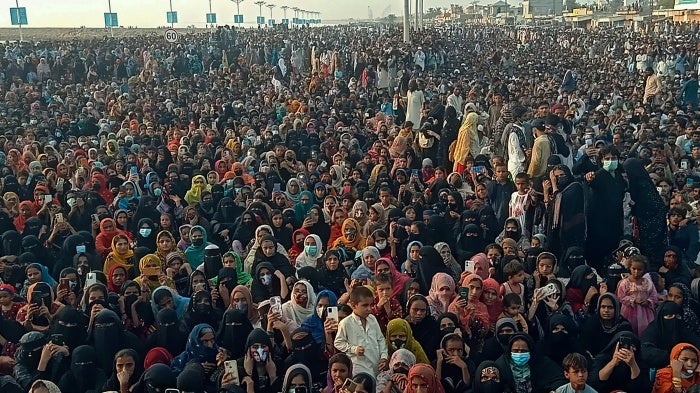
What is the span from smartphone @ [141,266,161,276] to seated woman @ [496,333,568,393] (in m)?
2.66

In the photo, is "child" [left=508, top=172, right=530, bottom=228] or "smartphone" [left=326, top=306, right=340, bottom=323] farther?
"child" [left=508, top=172, right=530, bottom=228]

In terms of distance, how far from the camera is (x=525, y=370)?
4113 millimetres

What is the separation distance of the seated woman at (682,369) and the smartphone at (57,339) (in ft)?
11.6

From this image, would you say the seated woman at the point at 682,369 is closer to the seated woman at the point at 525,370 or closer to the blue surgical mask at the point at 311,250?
the seated woman at the point at 525,370

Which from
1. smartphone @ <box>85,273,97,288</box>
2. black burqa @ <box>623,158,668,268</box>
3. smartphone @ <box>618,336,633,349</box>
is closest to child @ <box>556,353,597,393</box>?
smartphone @ <box>618,336,633,349</box>

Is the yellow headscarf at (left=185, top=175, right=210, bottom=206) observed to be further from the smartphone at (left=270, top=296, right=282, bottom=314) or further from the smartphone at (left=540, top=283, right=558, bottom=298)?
the smartphone at (left=540, top=283, right=558, bottom=298)

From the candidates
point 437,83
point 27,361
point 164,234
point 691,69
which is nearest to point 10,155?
point 164,234

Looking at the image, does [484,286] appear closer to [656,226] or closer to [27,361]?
[656,226]

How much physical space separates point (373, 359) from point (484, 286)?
3.58 feet

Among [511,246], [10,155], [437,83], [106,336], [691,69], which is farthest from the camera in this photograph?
[691,69]

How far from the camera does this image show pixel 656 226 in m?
6.11

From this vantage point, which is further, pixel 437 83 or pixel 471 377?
pixel 437 83

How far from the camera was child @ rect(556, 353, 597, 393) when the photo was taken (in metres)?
3.79

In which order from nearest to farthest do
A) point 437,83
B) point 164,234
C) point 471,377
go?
point 471,377 → point 164,234 → point 437,83
